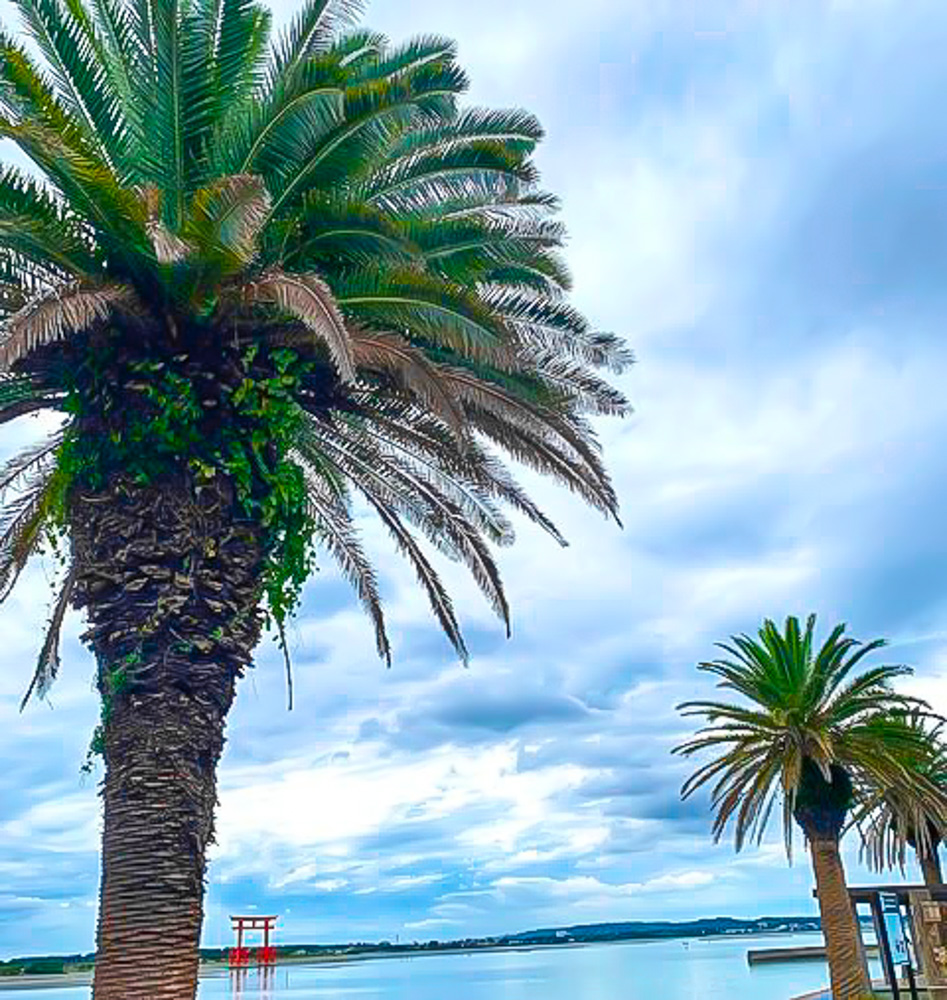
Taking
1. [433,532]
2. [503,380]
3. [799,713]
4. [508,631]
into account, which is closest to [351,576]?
[433,532]

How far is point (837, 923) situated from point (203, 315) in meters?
18.2

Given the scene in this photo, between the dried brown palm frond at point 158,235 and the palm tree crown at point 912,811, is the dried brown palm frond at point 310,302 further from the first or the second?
the palm tree crown at point 912,811

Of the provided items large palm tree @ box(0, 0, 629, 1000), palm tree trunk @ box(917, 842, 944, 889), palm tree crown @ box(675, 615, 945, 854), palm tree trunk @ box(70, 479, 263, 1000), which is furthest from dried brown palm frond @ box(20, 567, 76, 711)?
palm tree trunk @ box(917, 842, 944, 889)

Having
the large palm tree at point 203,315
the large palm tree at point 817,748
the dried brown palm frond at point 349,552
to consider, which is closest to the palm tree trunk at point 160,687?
the large palm tree at point 203,315

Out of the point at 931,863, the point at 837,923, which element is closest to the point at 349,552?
the point at 837,923

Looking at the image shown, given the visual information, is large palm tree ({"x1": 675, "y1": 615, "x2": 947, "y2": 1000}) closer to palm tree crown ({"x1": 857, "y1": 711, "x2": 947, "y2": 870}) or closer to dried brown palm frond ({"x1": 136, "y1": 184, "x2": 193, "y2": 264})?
palm tree crown ({"x1": 857, "y1": 711, "x2": 947, "y2": 870})

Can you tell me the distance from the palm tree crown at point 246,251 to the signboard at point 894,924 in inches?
548

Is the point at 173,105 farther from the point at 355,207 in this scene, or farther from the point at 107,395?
the point at 107,395

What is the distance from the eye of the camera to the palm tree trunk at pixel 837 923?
70.8 ft

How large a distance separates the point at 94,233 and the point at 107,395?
1427 mm

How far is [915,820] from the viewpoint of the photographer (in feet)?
84.9

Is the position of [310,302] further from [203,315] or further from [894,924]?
[894,924]

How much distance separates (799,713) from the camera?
22.5 metres

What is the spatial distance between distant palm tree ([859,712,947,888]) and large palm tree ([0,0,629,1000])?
55.8 ft
